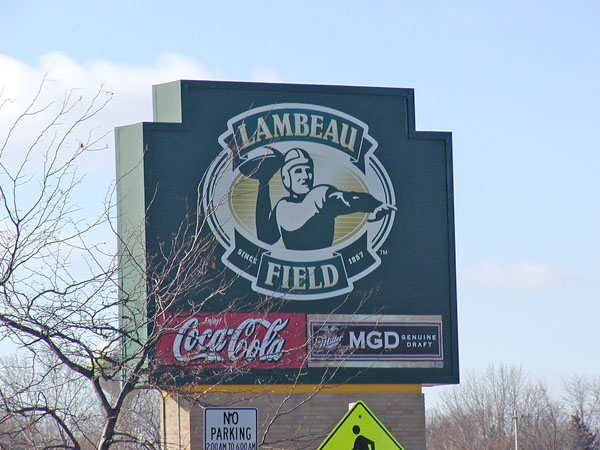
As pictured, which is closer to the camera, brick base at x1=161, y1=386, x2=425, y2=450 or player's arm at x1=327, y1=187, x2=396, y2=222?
brick base at x1=161, y1=386, x2=425, y2=450

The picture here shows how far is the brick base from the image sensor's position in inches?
789

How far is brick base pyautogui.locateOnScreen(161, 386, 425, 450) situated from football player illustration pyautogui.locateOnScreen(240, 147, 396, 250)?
280 cm

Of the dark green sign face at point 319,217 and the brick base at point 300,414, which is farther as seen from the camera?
the dark green sign face at point 319,217

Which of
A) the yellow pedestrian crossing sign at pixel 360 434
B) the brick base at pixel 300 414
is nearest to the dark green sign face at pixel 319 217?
the brick base at pixel 300 414

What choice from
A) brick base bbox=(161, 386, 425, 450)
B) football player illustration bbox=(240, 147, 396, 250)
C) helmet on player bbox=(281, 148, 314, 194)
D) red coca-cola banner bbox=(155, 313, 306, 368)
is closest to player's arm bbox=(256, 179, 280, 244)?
football player illustration bbox=(240, 147, 396, 250)

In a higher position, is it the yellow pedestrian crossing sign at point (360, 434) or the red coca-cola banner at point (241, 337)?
the red coca-cola banner at point (241, 337)

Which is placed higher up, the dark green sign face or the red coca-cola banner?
the dark green sign face

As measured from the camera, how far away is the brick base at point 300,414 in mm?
20047

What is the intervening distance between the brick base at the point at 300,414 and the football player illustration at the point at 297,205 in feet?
9.17

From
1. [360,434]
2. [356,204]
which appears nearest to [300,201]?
[356,204]

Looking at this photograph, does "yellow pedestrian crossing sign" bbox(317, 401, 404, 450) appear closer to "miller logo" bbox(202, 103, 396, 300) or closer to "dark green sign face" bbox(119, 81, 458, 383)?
"dark green sign face" bbox(119, 81, 458, 383)

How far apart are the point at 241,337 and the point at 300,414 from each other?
1.88m

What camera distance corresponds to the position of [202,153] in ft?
67.1

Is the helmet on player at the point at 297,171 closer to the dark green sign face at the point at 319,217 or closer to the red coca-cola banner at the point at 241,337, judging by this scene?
the dark green sign face at the point at 319,217
